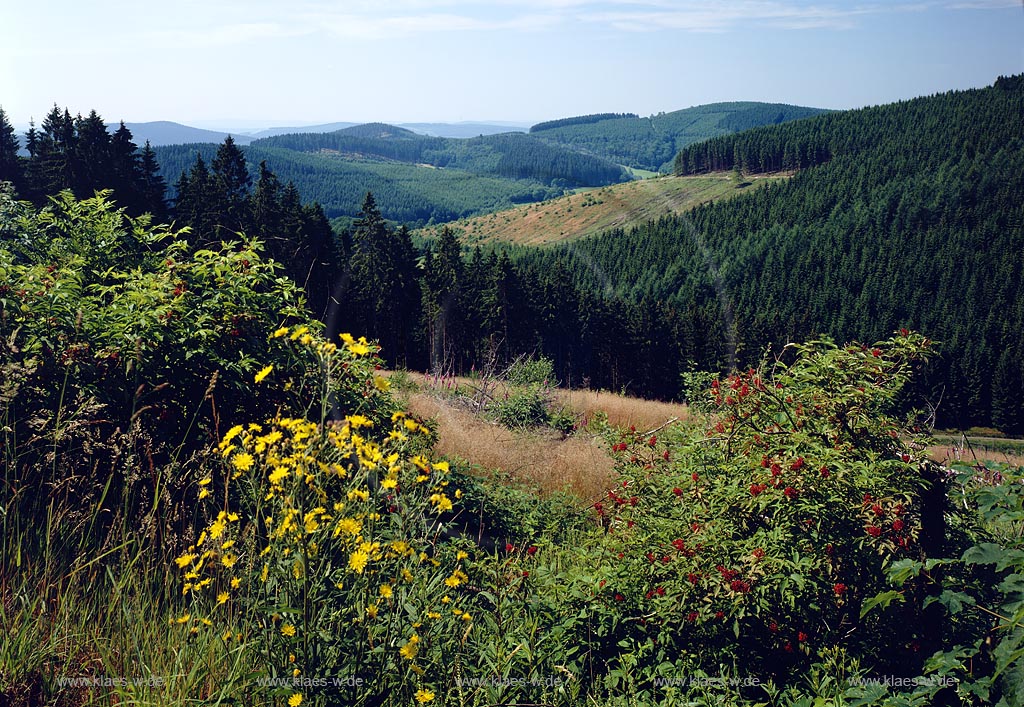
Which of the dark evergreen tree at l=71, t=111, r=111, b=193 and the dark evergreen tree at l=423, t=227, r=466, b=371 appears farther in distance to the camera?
the dark evergreen tree at l=423, t=227, r=466, b=371

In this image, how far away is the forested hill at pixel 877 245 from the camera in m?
84.5

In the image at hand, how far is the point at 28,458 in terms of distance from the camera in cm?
318

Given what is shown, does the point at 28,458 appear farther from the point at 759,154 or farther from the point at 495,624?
the point at 759,154

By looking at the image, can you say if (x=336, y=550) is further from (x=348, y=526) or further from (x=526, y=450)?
(x=526, y=450)

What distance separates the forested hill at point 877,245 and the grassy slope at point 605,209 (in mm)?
10925

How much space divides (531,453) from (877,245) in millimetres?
119113

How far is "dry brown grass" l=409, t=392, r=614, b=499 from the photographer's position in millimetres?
Answer: 7719

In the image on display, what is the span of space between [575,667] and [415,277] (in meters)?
45.4

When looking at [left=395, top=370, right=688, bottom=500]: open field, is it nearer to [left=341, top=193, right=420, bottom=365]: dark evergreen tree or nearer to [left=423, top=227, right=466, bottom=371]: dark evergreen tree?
[left=341, top=193, right=420, bottom=365]: dark evergreen tree

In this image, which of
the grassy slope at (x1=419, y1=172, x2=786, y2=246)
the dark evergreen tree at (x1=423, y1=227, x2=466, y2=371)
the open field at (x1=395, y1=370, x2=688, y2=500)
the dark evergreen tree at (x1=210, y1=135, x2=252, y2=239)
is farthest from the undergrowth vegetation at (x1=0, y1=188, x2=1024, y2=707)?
the grassy slope at (x1=419, y1=172, x2=786, y2=246)

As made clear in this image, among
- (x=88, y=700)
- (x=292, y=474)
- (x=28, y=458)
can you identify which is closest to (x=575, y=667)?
(x=292, y=474)

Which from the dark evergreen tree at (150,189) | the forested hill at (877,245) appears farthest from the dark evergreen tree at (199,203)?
the forested hill at (877,245)

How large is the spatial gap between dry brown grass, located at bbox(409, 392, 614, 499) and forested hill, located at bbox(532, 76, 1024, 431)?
5888 cm

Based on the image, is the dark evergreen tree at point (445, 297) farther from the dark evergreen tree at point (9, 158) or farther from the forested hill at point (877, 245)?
the forested hill at point (877, 245)
